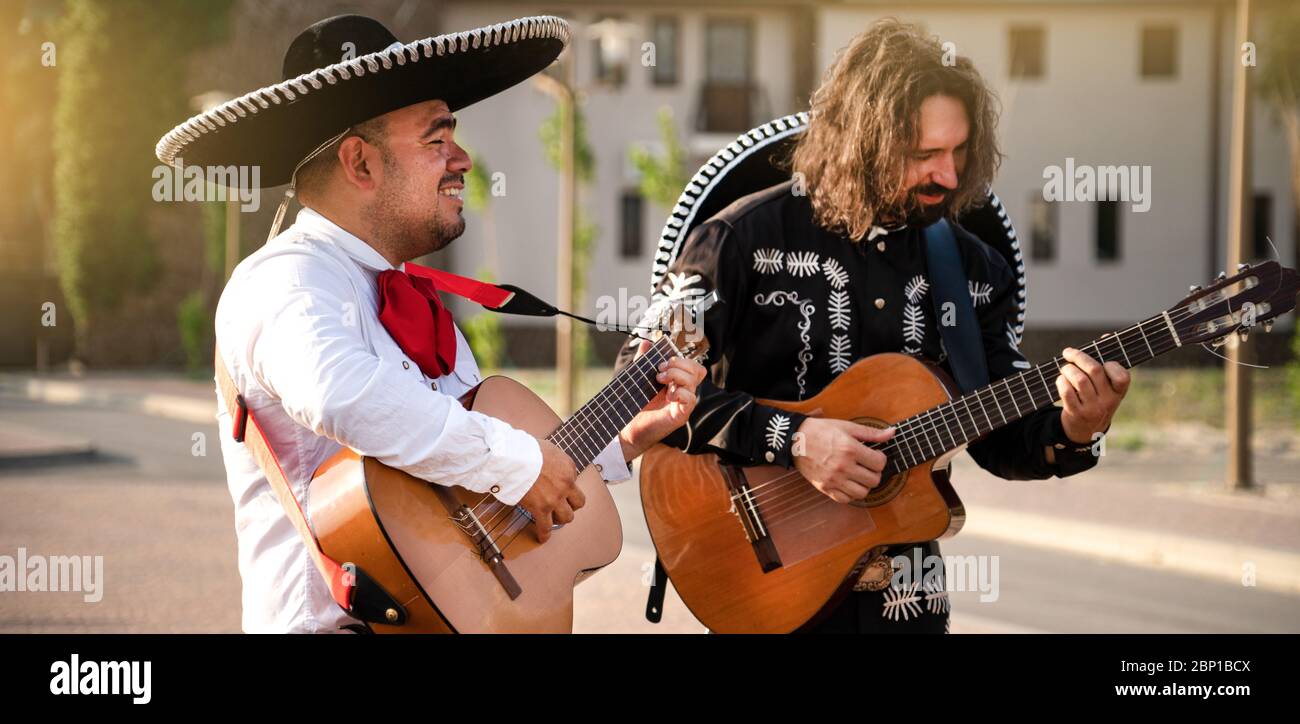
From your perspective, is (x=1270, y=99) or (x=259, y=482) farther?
(x=1270, y=99)

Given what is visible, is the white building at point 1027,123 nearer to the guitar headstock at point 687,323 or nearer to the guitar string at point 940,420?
the guitar headstock at point 687,323

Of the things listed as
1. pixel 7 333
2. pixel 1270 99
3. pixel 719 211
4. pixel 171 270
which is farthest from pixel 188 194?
pixel 719 211

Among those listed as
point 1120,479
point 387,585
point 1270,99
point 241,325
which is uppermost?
point 1270,99

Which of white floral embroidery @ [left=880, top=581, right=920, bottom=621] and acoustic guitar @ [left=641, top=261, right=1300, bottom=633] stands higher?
acoustic guitar @ [left=641, top=261, right=1300, bottom=633]

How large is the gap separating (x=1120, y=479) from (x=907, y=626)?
32.4 feet

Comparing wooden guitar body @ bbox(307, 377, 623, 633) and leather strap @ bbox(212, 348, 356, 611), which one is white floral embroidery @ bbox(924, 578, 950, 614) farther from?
leather strap @ bbox(212, 348, 356, 611)

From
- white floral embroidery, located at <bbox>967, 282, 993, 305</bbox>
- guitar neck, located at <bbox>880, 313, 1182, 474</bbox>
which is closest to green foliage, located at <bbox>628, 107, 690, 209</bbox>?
white floral embroidery, located at <bbox>967, 282, 993, 305</bbox>

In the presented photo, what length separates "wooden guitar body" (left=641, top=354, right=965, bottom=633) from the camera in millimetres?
3256

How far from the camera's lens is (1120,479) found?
1243cm

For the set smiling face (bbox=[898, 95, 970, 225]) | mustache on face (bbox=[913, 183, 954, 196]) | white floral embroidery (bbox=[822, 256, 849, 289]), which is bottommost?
white floral embroidery (bbox=[822, 256, 849, 289])

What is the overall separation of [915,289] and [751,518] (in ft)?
2.21

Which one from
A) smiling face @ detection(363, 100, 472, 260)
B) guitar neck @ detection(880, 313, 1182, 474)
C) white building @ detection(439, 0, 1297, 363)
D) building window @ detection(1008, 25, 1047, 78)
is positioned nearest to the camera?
smiling face @ detection(363, 100, 472, 260)

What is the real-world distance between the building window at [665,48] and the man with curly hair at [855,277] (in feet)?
85.2
